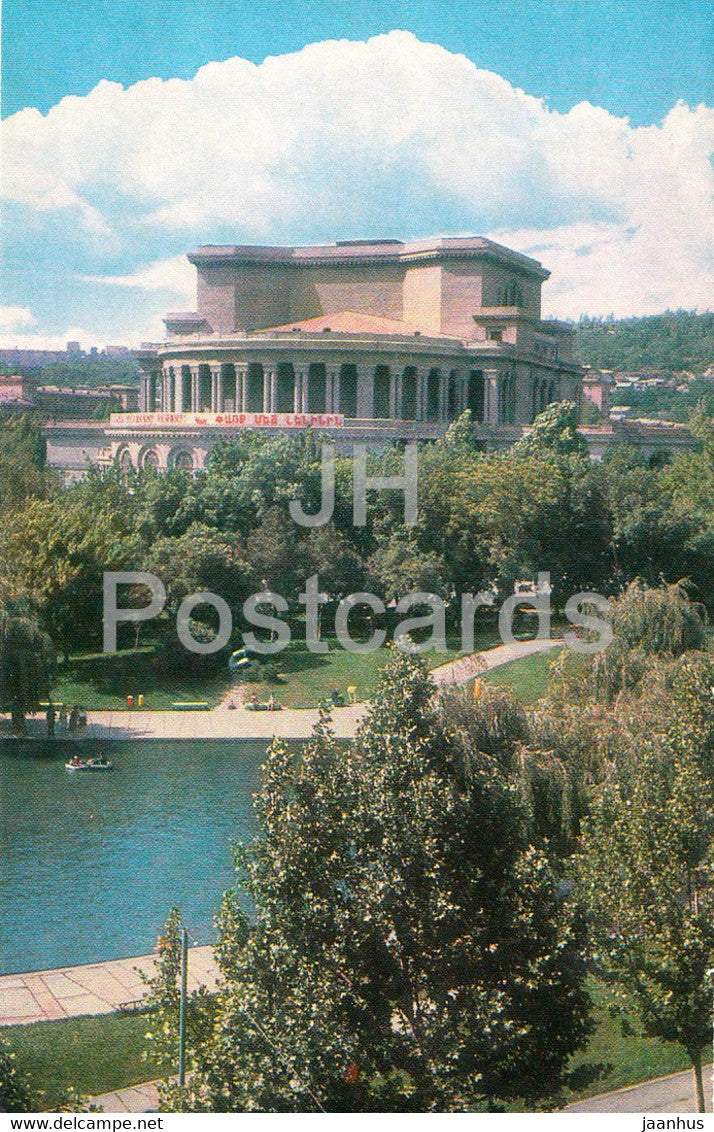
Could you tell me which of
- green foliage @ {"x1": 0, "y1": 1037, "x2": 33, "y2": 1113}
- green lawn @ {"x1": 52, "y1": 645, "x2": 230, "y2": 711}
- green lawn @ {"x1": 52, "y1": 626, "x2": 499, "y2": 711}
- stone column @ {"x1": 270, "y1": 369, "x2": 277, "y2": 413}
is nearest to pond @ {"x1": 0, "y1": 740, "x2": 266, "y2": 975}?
green lawn @ {"x1": 52, "y1": 645, "x2": 230, "y2": 711}

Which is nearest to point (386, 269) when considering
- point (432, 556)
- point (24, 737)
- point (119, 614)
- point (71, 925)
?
point (432, 556)

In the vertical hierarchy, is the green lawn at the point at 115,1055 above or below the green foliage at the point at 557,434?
below

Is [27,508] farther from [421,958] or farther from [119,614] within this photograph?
[421,958]

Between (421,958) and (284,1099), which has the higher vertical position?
(421,958)

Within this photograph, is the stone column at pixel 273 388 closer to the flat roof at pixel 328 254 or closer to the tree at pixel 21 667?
the flat roof at pixel 328 254

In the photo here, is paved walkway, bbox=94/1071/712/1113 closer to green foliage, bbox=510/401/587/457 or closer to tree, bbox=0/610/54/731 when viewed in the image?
tree, bbox=0/610/54/731

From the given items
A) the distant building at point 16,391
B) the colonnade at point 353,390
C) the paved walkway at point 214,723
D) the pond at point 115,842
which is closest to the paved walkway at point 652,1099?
the pond at point 115,842
